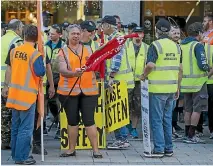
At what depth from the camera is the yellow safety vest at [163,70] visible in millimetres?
8508

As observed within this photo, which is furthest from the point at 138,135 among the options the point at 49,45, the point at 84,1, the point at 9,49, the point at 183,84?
the point at 84,1

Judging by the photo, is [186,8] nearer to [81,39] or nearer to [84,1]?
[84,1]

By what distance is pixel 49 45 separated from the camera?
34.1ft

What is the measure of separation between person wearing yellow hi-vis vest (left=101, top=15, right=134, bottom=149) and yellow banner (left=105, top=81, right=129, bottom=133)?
148 mm

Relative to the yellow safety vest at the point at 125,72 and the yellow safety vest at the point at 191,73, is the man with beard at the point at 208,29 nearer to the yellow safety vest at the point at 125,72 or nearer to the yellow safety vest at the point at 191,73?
the yellow safety vest at the point at 191,73

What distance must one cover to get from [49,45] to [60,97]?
6.64ft

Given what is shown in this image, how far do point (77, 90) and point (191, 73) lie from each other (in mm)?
2398

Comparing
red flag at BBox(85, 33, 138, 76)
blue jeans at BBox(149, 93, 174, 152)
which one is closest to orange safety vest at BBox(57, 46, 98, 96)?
red flag at BBox(85, 33, 138, 76)

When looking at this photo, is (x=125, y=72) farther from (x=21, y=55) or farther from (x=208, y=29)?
(x=208, y=29)

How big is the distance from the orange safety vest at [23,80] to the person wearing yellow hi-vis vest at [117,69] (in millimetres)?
1489

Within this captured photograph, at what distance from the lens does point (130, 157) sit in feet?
28.6

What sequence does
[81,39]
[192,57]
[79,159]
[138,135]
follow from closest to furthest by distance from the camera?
1. [79,159]
2. [81,39]
3. [192,57]
4. [138,135]

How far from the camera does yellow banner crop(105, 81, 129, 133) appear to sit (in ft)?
29.9

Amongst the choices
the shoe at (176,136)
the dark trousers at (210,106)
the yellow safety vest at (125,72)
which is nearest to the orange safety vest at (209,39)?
the dark trousers at (210,106)
